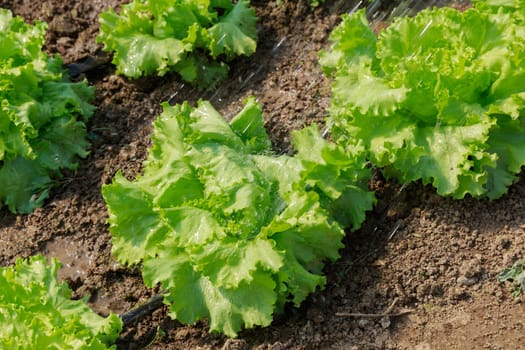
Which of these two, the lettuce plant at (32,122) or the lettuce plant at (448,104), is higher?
the lettuce plant at (448,104)

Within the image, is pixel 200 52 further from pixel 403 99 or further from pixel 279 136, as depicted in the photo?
pixel 403 99

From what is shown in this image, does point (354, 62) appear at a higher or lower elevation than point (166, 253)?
higher

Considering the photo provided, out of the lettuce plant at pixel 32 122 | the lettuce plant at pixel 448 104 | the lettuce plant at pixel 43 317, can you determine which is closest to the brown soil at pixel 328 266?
the lettuce plant at pixel 32 122

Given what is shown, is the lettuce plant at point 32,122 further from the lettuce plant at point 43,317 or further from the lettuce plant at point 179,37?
the lettuce plant at point 43,317

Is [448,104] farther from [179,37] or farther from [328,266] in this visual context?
[179,37]

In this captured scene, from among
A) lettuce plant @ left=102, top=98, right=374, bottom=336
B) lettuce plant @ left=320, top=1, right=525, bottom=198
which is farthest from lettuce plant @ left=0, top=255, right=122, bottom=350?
lettuce plant @ left=320, top=1, right=525, bottom=198

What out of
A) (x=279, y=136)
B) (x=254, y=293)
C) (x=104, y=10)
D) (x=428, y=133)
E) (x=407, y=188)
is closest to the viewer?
(x=254, y=293)

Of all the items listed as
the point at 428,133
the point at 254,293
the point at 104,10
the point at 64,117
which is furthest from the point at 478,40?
the point at 104,10
